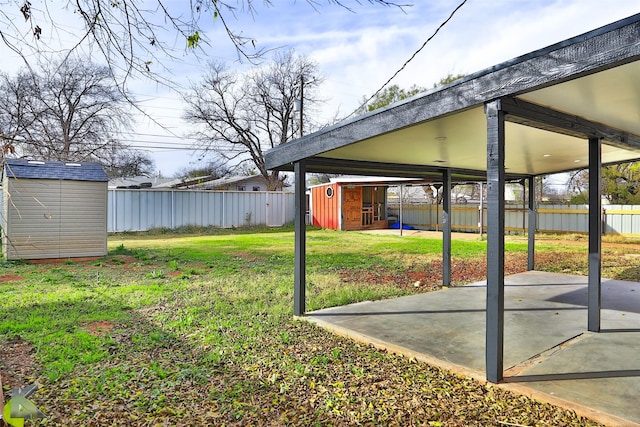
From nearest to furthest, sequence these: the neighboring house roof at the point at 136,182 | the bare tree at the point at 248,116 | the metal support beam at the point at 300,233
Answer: the metal support beam at the point at 300,233 → the bare tree at the point at 248,116 → the neighboring house roof at the point at 136,182

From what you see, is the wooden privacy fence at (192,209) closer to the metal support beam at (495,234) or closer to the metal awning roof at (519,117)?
the metal awning roof at (519,117)

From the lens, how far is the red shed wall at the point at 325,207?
18.1 meters

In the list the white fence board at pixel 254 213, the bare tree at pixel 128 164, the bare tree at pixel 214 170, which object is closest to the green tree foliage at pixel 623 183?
the white fence board at pixel 254 213

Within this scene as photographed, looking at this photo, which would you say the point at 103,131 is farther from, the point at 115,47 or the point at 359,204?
the point at 115,47

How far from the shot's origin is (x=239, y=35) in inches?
91.4

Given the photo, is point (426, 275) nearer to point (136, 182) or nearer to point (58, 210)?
point (58, 210)

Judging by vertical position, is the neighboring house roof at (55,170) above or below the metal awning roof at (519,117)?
above

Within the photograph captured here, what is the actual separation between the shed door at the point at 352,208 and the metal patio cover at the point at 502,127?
1265 centimetres

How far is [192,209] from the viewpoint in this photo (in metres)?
16.9

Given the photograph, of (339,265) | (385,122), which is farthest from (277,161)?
(339,265)

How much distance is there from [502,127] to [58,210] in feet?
30.6

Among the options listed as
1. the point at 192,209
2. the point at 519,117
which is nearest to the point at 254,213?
the point at 192,209

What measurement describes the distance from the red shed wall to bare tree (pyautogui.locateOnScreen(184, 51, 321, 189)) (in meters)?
6.77

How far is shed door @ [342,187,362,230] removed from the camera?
18047 millimetres
